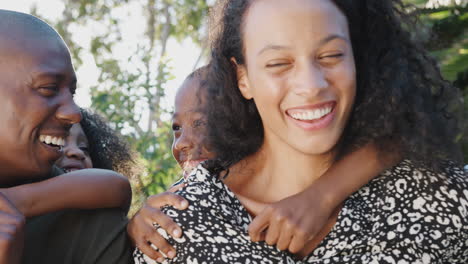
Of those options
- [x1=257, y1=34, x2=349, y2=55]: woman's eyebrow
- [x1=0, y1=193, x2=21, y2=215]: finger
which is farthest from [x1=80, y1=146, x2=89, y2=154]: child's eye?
[x1=257, y1=34, x2=349, y2=55]: woman's eyebrow

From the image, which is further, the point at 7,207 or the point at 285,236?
the point at 285,236

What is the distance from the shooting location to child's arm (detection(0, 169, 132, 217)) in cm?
256

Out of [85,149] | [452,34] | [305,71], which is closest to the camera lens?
[305,71]

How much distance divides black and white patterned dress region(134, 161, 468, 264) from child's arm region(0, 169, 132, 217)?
22 cm

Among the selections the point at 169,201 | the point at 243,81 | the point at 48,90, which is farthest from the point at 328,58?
the point at 48,90

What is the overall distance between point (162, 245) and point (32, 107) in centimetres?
74

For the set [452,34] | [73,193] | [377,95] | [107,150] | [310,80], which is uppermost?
[310,80]

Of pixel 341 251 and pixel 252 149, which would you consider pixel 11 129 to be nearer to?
pixel 252 149

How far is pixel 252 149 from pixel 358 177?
569mm

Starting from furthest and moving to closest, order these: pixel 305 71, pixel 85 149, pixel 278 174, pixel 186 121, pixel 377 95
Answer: pixel 186 121 < pixel 85 149 < pixel 278 174 < pixel 377 95 < pixel 305 71

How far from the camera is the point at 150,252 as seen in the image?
266 cm

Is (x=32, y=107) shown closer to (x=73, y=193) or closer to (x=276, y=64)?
(x=73, y=193)

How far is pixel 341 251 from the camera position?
2689 mm

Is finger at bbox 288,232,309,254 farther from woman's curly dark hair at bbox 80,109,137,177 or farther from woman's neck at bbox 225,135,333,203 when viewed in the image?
woman's curly dark hair at bbox 80,109,137,177
